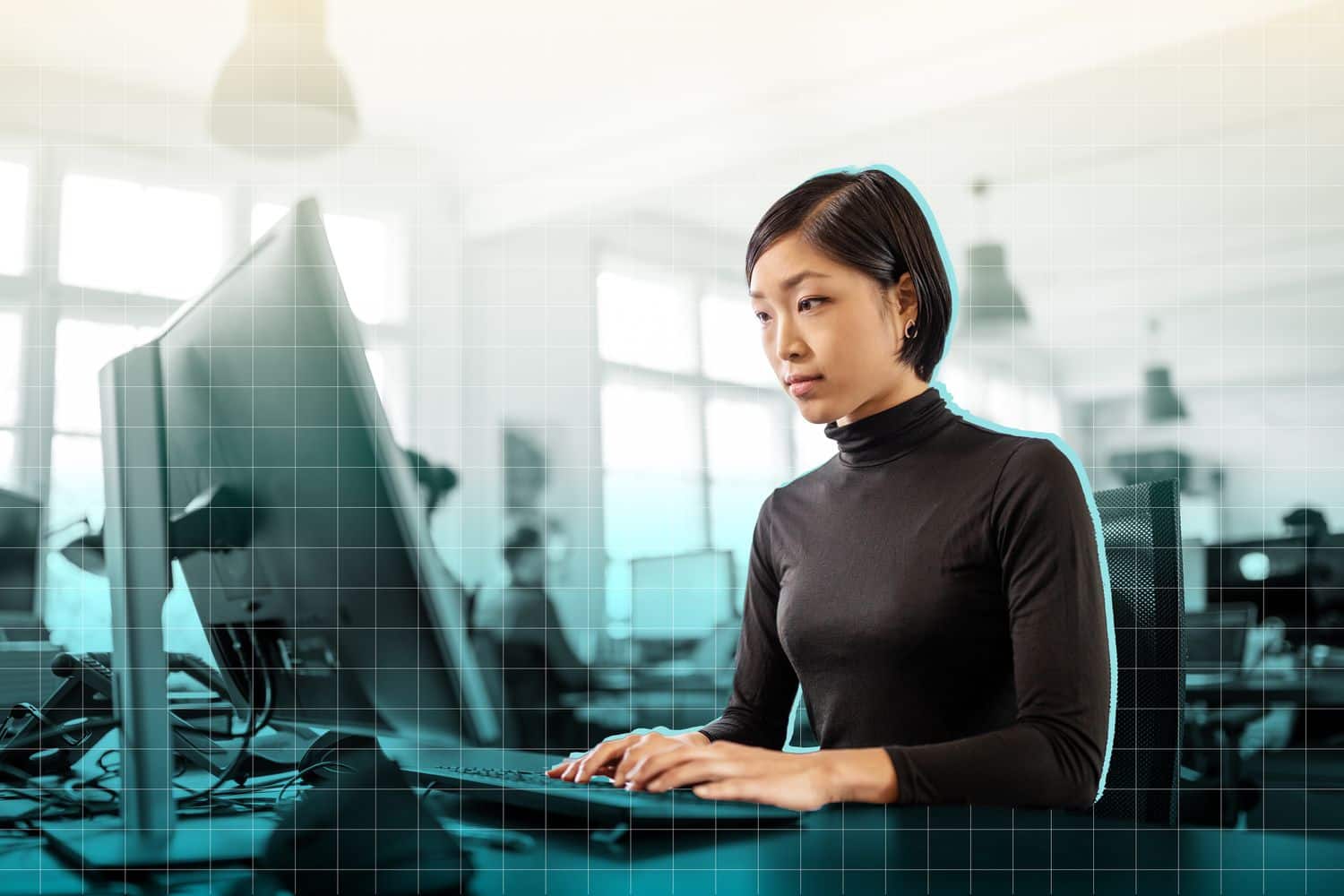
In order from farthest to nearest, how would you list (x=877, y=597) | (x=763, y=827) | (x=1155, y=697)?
1. (x=763, y=827)
2. (x=1155, y=697)
3. (x=877, y=597)

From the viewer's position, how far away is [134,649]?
6.28ft

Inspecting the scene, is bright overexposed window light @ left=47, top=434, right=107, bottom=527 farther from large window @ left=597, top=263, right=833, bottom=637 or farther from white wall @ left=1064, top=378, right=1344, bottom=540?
white wall @ left=1064, top=378, right=1344, bottom=540

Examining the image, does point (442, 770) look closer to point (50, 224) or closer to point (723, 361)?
point (723, 361)

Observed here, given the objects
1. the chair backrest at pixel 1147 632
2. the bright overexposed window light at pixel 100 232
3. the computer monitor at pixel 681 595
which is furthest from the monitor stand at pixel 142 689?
the chair backrest at pixel 1147 632

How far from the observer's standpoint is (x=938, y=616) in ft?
4.13

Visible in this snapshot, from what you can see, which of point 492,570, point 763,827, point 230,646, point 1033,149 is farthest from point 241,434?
point 1033,149

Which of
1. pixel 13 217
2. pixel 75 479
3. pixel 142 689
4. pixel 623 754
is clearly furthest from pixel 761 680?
pixel 13 217

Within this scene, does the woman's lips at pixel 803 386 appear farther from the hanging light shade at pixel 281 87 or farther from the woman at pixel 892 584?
the hanging light shade at pixel 281 87

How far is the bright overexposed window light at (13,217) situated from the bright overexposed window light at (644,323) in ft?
3.55

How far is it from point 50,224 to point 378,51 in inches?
27.3

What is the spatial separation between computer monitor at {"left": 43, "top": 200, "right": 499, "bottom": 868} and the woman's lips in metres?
0.78

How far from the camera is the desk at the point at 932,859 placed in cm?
179

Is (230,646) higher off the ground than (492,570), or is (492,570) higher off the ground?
(492,570)

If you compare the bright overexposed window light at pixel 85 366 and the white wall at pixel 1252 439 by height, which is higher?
the bright overexposed window light at pixel 85 366
